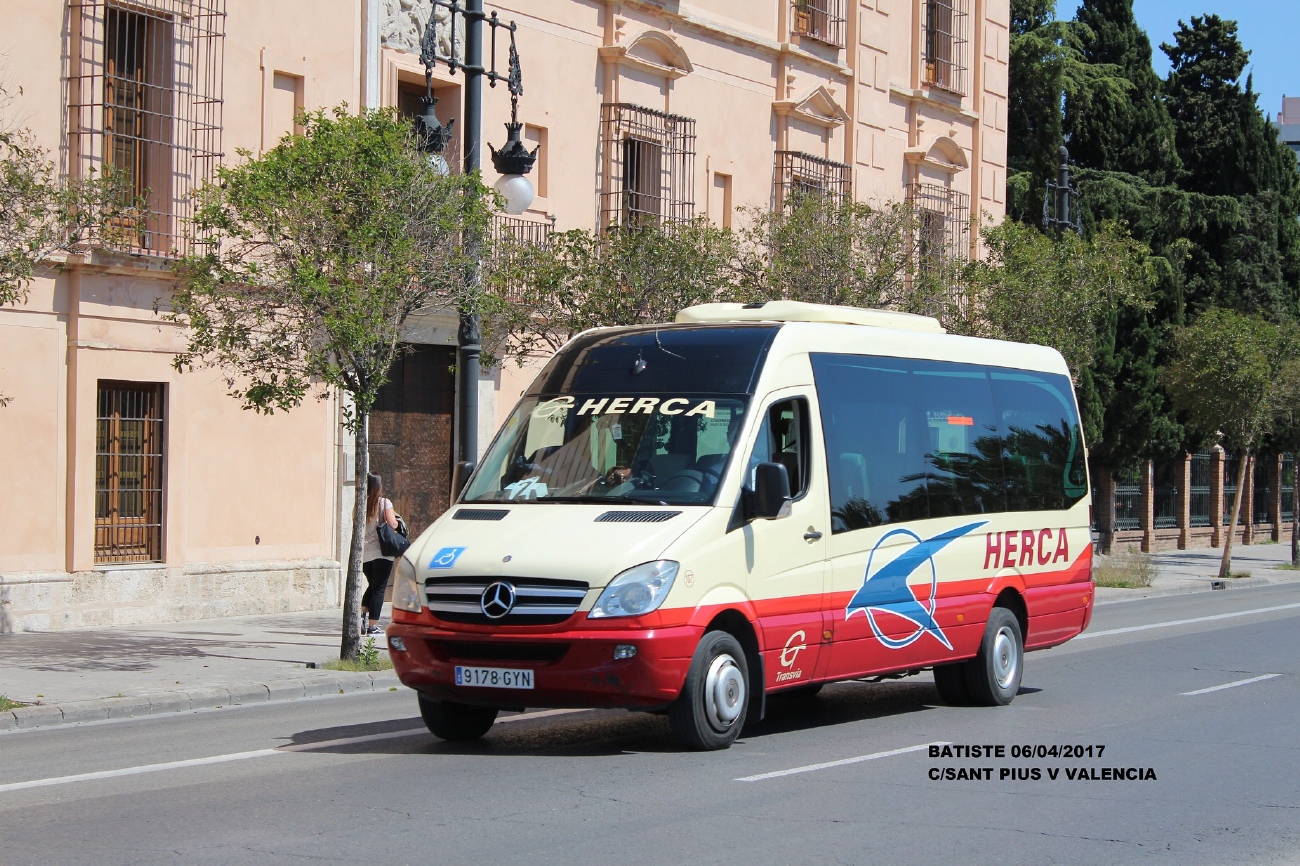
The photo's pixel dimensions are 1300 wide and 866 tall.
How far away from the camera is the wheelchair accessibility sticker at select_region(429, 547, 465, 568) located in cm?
938

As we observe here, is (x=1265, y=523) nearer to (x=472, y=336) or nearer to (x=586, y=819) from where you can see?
(x=472, y=336)

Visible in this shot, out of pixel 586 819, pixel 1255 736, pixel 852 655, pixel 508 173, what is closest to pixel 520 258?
pixel 508 173

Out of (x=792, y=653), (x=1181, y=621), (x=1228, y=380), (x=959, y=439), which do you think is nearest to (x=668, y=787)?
(x=792, y=653)

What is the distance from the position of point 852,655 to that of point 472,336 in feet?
20.2

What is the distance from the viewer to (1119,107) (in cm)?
4516

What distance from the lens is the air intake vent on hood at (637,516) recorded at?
367 inches

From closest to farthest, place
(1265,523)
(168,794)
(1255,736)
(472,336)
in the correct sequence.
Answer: (168,794) < (1255,736) < (472,336) < (1265,523)

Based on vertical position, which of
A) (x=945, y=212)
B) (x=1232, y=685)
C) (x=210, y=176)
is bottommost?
(x=1232, y=685)

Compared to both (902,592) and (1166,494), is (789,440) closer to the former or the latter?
(902,592)

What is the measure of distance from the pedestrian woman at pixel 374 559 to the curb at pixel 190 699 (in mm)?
2141

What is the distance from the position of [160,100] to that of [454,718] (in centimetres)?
1136

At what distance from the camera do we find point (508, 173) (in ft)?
53.5

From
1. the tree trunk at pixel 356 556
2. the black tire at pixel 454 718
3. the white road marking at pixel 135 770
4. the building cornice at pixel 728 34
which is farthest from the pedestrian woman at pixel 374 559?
the building cornice at pixel 728 34

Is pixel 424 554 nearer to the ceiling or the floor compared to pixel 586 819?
nearer to the ceiling
